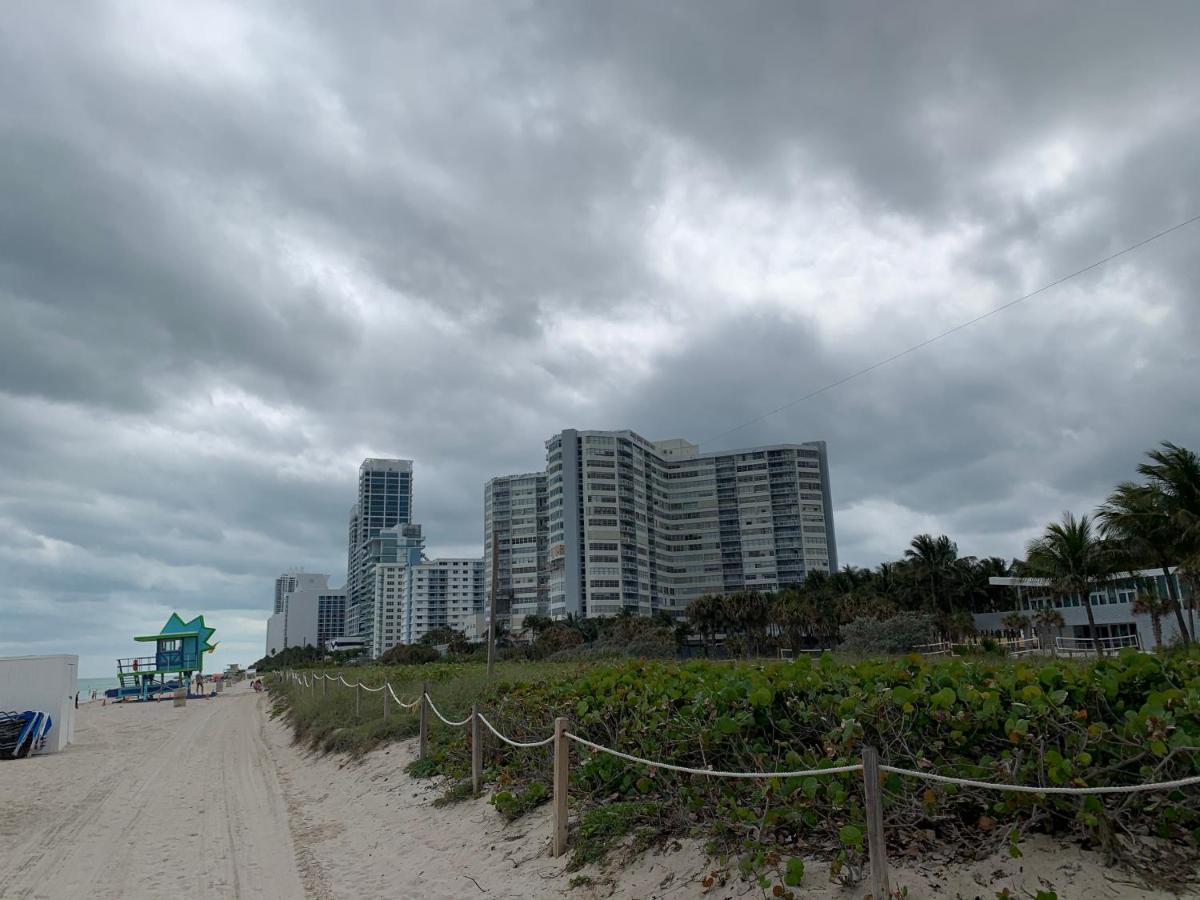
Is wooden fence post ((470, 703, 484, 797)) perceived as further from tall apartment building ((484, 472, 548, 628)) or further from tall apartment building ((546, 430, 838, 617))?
tall apartment building ((484, 472, 548, 628))

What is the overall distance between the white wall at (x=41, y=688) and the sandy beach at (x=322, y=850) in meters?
5.73

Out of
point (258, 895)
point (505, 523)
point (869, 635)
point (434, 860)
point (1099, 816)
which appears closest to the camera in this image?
point (1099, 816)

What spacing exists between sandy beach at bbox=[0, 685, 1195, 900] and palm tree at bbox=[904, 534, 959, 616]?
58531 millimetres

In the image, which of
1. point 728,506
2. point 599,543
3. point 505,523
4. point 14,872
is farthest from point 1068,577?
point 505,523

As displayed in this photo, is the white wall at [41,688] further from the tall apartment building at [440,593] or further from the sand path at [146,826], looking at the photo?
the tall apartment building at [440,593]

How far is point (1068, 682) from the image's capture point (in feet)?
15.6

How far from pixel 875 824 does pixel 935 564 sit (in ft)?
221

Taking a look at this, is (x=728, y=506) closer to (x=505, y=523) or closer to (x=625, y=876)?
(x=505, y=523)

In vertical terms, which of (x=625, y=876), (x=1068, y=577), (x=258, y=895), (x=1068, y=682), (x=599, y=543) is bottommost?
(x=258, y=895)

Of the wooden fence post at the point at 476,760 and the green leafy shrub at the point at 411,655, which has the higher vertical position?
the green leafy shrub at the point at 411,655

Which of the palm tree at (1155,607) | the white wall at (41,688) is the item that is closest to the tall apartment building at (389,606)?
the palm tree at (1155,607)

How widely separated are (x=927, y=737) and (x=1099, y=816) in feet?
3.60

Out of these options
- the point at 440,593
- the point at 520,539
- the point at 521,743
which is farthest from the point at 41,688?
the point at 440,593

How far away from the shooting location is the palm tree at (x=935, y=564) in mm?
65312
